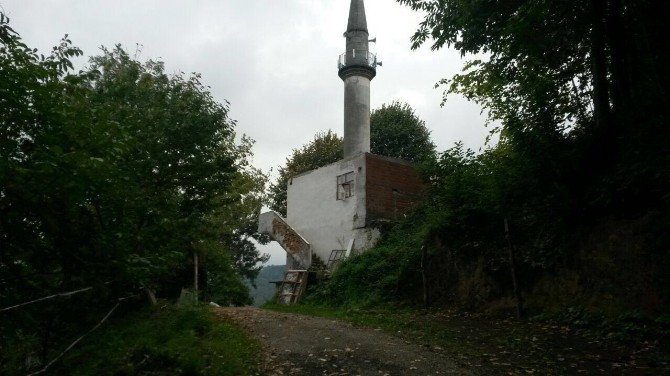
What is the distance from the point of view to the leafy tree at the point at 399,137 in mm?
35500

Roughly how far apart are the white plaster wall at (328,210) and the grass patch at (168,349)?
1190cm

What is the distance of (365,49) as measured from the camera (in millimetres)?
32719

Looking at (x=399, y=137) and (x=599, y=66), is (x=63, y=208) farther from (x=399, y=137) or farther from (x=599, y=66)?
(x=399, y=137)

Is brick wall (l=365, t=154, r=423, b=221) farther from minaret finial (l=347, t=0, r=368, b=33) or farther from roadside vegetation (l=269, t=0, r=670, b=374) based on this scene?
minaret finial (l=347, t=0, r=368, b=33)

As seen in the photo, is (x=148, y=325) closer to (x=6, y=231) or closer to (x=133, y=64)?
(x=6, y=231)

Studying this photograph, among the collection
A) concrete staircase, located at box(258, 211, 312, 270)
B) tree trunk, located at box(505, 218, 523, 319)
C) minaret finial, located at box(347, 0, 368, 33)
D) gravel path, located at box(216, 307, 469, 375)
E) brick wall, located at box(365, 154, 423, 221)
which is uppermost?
minaret finial, located at box(347, 0, 368, 33)

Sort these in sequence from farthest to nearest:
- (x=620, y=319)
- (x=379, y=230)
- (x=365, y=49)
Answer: (x=365, y=49) → (x=379, y=230) → (x=620, y=319)

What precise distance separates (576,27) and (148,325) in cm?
1250

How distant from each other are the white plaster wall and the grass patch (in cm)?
1190

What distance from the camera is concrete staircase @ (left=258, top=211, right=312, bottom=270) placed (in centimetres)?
2361

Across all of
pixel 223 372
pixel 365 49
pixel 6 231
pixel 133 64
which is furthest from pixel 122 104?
pixel 365 49

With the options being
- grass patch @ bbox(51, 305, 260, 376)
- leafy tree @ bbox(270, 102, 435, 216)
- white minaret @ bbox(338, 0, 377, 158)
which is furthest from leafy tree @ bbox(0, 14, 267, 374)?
leafy tree @ bbox(270, 102, 435, 216)

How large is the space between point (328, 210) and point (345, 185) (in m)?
1.72

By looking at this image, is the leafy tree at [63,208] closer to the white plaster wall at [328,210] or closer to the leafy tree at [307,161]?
the white plaster wall at [328,210]
